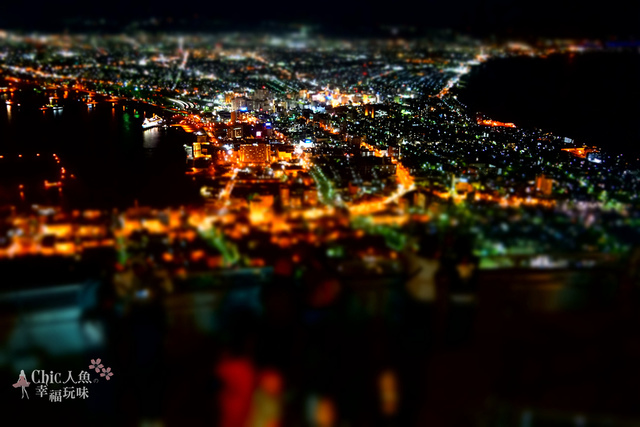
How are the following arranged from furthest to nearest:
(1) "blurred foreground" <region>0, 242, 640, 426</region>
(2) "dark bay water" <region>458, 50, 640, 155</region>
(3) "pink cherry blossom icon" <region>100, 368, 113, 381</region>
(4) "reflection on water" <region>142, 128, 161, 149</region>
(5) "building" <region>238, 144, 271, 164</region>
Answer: (2) "dark bay water" <region>458, 50, 640, 155</region> < (4) "reflection on water" <region>142, 128, 161, 149</region> < (5) "building" <region>238, 144, 271, 164</region> < (3) "pink cherry blossom icon" <region>100, 368, 113, 381</region> < (1) "blurred foreground" <region>0, 242, 640, 426</region>

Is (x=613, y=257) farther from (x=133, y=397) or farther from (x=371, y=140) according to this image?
(x=371, y=140)

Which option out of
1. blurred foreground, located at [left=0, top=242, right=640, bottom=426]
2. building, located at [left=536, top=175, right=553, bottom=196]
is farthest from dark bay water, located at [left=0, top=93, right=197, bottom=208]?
building, located at [left=536, top=175, right=553, bottom=196]

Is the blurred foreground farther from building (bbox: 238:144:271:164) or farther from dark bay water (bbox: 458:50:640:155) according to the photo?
dark bay water (bbox: 458:50:640:155)

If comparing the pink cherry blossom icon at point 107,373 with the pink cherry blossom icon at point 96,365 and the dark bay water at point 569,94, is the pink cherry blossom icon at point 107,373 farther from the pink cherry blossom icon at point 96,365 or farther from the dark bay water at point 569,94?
the dark bay water at point 569,94

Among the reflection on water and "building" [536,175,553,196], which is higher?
the reflection on water

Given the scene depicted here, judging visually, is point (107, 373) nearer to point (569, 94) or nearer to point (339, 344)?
point (339, 344)
